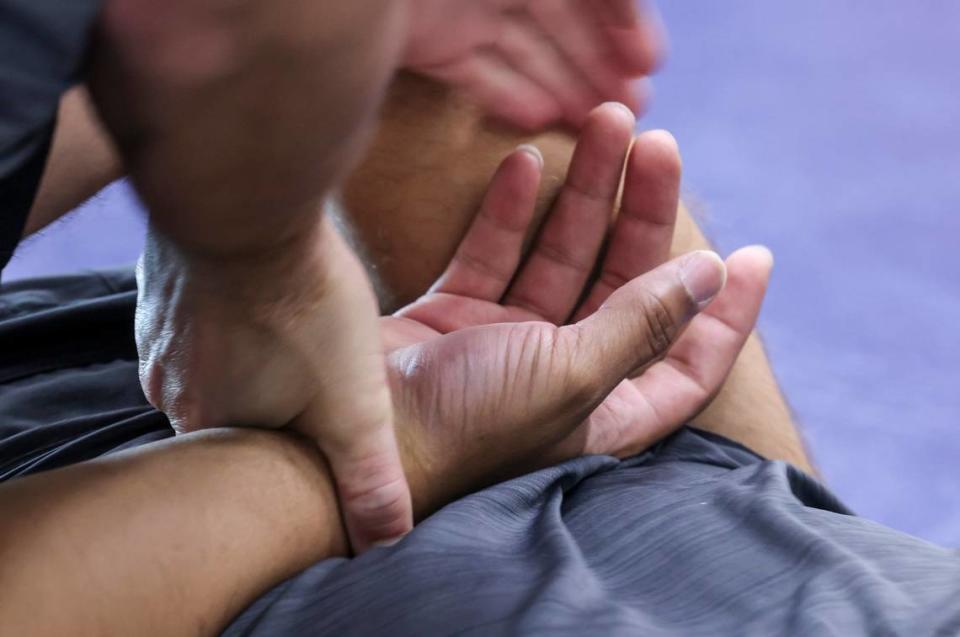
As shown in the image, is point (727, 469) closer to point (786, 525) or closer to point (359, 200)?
point (786, 525)

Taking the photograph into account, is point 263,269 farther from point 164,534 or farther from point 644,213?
→ point 644,213

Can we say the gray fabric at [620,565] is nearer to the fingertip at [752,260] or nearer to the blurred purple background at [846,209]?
the fingertip at [752,260]

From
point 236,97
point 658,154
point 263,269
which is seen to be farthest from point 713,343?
point 236,97

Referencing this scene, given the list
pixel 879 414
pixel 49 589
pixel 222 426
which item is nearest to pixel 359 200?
pixel 222 426

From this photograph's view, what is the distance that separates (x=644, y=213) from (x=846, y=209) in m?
1.32

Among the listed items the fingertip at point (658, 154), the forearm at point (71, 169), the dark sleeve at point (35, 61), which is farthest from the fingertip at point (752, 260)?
the dark sleeve at point (35, 61)

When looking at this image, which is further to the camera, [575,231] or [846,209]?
[846,209]

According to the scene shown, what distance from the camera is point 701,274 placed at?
802 millimetres

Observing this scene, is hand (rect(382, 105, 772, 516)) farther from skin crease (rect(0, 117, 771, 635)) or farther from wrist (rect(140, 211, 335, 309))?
wrist (rect(140, 211, 335, 309))

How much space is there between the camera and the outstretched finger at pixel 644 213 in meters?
0.93

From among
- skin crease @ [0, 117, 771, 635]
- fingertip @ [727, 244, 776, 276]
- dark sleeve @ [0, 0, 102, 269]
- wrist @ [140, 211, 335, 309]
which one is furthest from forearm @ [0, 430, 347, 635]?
fingertip @ [727, 244, 776, 276]

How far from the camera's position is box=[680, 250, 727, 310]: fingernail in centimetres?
80

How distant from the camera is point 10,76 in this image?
15.8 inches

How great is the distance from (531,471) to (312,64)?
47 centimetres
